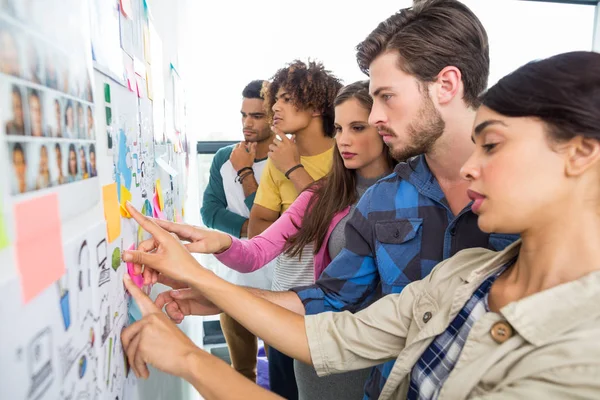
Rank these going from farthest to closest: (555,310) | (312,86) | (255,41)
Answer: (255,41) < (312,86) < (555,310)

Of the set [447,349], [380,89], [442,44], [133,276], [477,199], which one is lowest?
[447,349]

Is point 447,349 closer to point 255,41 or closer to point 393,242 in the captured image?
point 393,242

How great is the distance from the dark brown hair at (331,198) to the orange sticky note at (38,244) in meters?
0.95

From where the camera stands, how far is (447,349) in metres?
0.67

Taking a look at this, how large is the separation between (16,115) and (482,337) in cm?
62

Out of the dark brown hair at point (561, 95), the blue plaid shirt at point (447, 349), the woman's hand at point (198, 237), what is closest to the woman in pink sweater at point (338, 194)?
the woman's hand at point (198, 237)

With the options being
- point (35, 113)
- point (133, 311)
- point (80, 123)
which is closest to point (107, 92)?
point (80, 123)

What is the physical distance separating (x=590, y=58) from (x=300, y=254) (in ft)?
3.09

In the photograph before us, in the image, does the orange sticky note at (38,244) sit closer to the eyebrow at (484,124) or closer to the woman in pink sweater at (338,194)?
the eyebrow at (484,124)

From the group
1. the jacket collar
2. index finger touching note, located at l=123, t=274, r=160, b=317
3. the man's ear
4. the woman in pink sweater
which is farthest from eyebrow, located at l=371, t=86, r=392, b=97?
index finger touching note, located at l=123, t=274, r=160, b=317

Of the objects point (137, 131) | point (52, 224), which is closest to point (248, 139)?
point (137, 131)

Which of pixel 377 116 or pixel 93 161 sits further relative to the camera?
pixel 377 116

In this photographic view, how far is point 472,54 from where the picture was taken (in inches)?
40.9

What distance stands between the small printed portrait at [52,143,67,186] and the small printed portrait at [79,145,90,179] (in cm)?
5
